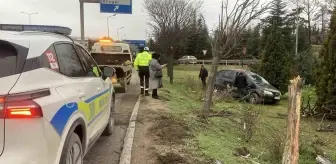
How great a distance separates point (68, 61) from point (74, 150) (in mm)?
1065

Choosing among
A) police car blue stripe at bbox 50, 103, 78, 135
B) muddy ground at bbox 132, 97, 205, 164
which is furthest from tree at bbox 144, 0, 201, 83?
police car blue stripe at bbox 50, 103, 78, 135

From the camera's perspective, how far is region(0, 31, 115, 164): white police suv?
3.09 metres

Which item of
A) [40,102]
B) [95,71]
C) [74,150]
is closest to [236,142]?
[95,71]

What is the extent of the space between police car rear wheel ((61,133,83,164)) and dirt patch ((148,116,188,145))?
8.36ft

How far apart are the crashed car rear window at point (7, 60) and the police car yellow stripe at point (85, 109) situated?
52cm

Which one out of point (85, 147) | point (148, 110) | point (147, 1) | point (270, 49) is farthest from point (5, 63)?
point (147, 1)

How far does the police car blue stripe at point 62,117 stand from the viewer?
3402 millimetres

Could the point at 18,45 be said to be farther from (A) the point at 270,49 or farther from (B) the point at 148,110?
(A) the point at 270,49

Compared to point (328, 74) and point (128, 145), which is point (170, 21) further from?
point (128, 145)

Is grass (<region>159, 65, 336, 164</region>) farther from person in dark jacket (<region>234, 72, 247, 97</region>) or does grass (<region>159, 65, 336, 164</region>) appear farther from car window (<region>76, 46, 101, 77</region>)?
person in dark jacket (<region>234, 72, 247, 97</region>)

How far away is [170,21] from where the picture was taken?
3409cm

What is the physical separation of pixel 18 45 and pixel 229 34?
Answer: 7.34m

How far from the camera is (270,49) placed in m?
25.8

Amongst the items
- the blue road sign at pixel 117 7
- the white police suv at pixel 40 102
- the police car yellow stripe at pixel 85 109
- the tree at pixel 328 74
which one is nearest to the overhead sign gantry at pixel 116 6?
the blue road sign at pixel 117 7
